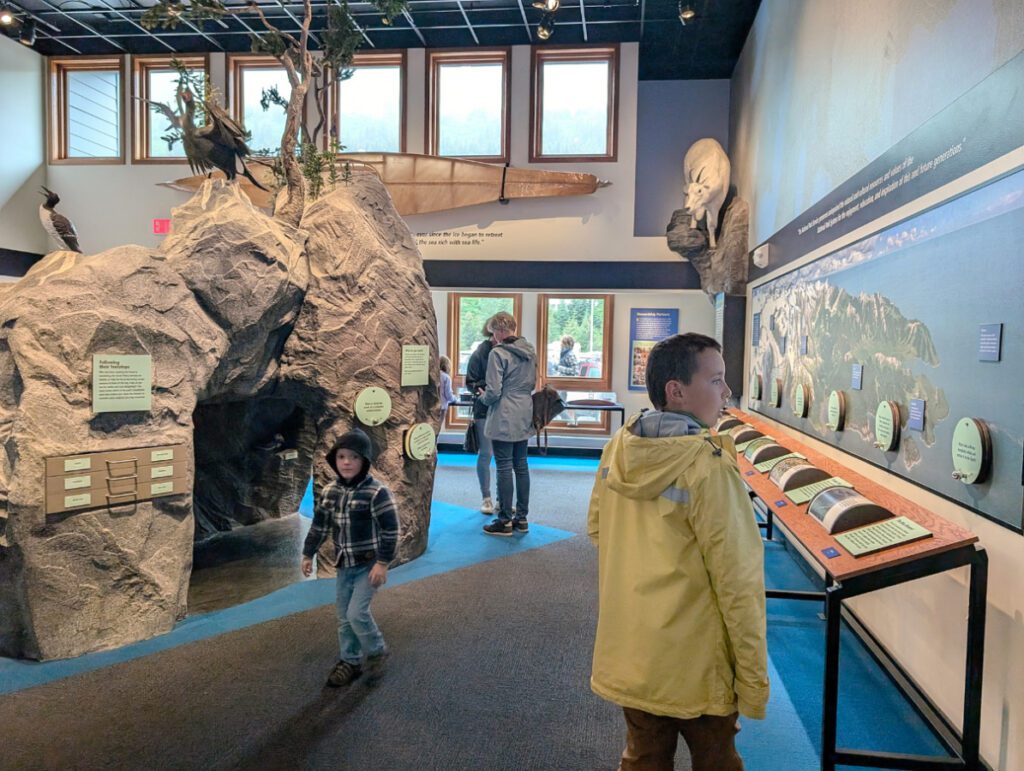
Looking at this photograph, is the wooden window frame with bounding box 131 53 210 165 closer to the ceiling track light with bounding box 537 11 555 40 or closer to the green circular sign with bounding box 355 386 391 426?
the ceiling track light with bounding box 537 11 555 40

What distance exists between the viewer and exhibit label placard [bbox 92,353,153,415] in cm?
289

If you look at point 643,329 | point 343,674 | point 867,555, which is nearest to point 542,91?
point 643,329

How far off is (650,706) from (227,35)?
814 cm

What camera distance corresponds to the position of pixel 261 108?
751 cm

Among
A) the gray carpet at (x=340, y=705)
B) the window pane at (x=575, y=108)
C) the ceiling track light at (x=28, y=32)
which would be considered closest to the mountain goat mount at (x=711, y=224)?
the window pane at (x=575, y=108)

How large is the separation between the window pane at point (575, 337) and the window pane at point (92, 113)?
18.0 ft

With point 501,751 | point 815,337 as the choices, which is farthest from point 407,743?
point 815,337

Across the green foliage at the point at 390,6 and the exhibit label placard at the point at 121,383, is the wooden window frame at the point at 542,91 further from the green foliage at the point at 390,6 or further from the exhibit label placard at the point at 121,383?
the exhibit label placard at the point at 121,383

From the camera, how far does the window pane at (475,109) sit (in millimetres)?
7320

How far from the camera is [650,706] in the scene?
4.90 ft

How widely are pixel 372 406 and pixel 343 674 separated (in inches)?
65.2

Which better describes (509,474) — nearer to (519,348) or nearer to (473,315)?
(519,348)

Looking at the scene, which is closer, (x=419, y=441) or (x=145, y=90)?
(x=419, y=441)

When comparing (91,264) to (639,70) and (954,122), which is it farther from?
(639,70)
